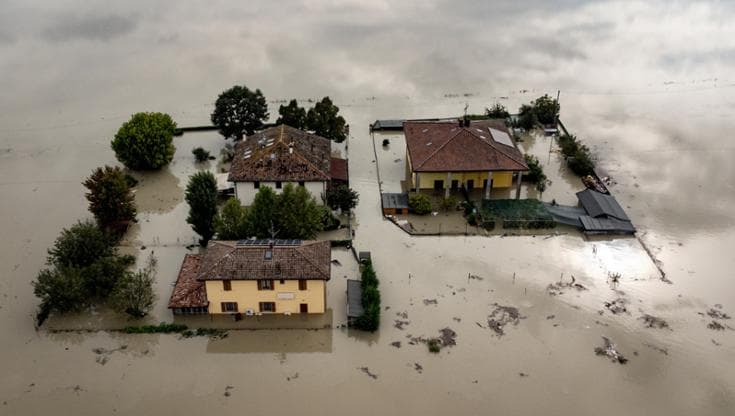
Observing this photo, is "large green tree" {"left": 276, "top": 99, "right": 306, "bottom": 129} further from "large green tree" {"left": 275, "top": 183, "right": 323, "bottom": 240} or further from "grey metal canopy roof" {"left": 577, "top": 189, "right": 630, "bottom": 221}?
"grey metal canopy roof" {"left": 577, "top": 189, "right": 630, "bottom": 221}

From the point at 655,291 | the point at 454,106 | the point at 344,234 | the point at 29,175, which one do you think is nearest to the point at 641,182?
the point at 655,291

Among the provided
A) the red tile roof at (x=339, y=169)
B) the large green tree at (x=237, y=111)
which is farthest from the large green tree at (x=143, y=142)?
the red tile roof at (x=339, y=169)

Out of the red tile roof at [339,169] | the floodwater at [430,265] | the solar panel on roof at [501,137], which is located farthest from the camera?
the solar panel on roof at [501,137]

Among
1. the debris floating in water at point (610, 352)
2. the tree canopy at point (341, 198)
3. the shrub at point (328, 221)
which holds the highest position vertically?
the tree canopy at point (341, 198)

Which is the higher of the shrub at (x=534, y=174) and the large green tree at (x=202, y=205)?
the shrub at (x=534, y=174)

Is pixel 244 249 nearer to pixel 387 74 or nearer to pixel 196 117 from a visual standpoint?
pixel 196 117

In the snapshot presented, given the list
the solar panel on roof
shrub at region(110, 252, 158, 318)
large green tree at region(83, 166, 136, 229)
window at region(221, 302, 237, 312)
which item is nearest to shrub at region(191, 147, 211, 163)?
large green tree at region(83, 166, 136, 229)

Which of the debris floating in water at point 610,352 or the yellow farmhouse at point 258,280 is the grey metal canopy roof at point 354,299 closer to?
the yellow farmhouse at point 258,280
